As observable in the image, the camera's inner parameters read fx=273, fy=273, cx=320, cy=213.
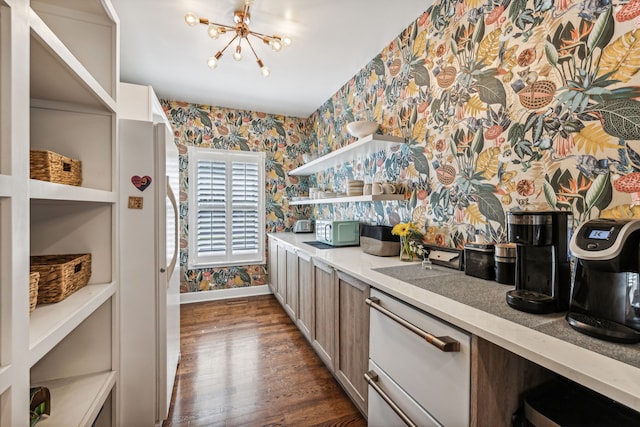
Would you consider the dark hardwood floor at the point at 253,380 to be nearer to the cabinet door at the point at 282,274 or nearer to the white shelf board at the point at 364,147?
the cabinet door at the point at 282,274

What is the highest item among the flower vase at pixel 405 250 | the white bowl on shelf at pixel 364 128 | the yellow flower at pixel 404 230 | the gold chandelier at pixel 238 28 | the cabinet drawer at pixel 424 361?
the gold chandelier at pixel 238 28

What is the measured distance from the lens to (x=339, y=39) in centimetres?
225

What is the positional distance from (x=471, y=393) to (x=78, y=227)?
179 centimetres

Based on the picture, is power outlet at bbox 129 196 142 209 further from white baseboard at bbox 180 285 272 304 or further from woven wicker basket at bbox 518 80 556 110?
white baseboard at bbox 180 285 272 304

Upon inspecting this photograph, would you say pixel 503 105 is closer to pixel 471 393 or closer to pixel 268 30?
pixel 471 393

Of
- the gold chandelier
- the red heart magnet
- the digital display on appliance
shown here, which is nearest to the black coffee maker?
the digital display on appliance

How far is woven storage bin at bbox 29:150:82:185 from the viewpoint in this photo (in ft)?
3.15

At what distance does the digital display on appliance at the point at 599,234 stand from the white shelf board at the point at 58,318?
5.33ft

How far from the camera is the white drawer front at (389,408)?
110 centimetres

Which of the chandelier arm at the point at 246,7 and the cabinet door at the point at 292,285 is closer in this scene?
the chandelier arm at the point at 246,7

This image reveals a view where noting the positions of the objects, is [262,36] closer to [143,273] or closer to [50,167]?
[50,167]

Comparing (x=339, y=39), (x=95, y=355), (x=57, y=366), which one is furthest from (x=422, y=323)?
(x=339, y=39)

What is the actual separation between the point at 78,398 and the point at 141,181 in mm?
1013

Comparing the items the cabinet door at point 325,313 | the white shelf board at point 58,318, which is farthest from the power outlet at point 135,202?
the cabinet door at point 325,313
